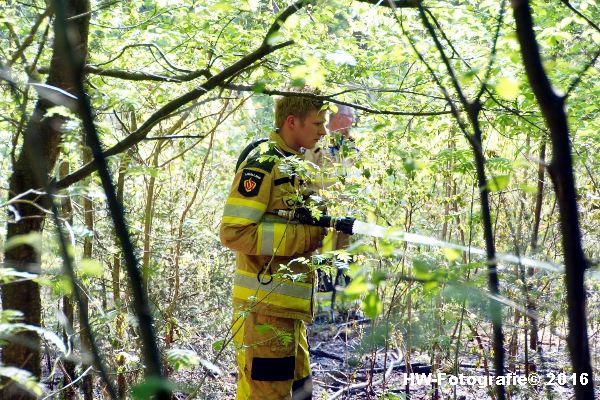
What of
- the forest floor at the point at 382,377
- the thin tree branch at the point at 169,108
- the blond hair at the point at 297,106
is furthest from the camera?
the forest floor at the point at 382,377

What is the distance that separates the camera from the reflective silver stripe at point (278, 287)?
3.71 meters

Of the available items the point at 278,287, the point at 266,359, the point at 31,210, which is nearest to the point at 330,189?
the point at 278,287

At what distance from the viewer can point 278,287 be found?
372cm

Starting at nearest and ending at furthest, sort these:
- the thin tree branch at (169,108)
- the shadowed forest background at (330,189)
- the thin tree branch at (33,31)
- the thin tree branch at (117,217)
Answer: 1. the thin tree branch at (117,217)
2. the shadowed forest background at (330,189)
3. the thin tree branch at (33,31)
4. the thin tree branch at (169,108)

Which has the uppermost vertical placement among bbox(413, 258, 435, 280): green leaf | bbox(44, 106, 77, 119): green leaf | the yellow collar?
the yellow collar

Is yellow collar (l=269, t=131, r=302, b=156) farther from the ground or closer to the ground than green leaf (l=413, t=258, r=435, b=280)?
farther from the ground

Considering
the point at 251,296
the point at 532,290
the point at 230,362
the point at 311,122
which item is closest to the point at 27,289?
the point at 251,296

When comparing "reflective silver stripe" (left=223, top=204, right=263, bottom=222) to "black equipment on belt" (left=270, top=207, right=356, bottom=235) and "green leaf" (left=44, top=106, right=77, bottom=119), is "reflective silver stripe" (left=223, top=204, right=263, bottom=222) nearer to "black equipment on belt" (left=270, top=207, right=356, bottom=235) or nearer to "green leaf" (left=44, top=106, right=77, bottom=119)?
"black equipment on belt" (left=270, top=207, right=356, bottom=235)

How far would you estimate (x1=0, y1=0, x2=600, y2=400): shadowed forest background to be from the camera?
4.35 feet

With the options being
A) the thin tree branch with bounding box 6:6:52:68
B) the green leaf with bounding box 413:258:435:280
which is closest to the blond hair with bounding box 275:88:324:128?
the thin tree branch with bounding box 6:6:52:68

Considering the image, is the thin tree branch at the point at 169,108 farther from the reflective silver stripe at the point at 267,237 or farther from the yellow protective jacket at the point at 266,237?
the reflective silver stripe at the point at 267,237

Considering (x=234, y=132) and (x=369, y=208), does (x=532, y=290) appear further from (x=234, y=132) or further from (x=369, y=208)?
(x=234, y=132)

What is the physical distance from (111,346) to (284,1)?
2582 millimetres

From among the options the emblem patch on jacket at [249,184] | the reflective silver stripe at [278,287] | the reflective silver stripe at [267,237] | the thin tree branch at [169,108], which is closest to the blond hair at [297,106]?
the emblem patch on jacket at [249,184]
